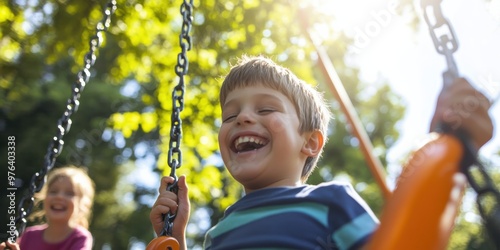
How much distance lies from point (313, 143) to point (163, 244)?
563 mm

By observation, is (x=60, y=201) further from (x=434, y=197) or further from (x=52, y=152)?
(x=434, y=197)

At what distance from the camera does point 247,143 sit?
6.36 feet

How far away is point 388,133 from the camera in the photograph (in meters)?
16.8

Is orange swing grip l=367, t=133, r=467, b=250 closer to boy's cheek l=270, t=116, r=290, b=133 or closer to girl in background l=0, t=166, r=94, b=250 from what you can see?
boy's cheek l=270, t=116, r=290, b=133

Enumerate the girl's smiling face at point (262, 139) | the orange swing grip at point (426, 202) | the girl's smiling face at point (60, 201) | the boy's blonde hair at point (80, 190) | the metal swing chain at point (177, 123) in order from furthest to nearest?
1. the boy's blonde hair at point (80, 190)
2. the girl's smiling face at point (60, 201)
3. the metal swing chain at point (177, 123)
4. the girl's smiling face at point (262, 139)
5. the orange swing grip at point (426, 202)

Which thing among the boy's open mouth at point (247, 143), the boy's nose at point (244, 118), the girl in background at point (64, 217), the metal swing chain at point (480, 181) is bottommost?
the metal swing chain at point (480, 181)

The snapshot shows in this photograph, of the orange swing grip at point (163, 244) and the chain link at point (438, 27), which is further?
the orange swing grip at point (163, 244)

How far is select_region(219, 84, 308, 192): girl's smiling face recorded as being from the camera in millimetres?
1883

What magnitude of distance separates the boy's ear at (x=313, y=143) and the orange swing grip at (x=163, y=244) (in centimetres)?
51

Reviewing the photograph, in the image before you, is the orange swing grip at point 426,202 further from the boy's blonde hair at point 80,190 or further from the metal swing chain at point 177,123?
the boy's blonde hair at point 80,190

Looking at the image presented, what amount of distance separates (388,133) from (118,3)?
39.0 ft

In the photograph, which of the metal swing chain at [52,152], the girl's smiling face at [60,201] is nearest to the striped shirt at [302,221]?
the metal swing chain at [52,152]

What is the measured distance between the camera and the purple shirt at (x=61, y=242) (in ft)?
11.1

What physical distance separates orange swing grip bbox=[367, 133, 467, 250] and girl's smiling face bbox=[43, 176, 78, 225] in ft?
9.25
